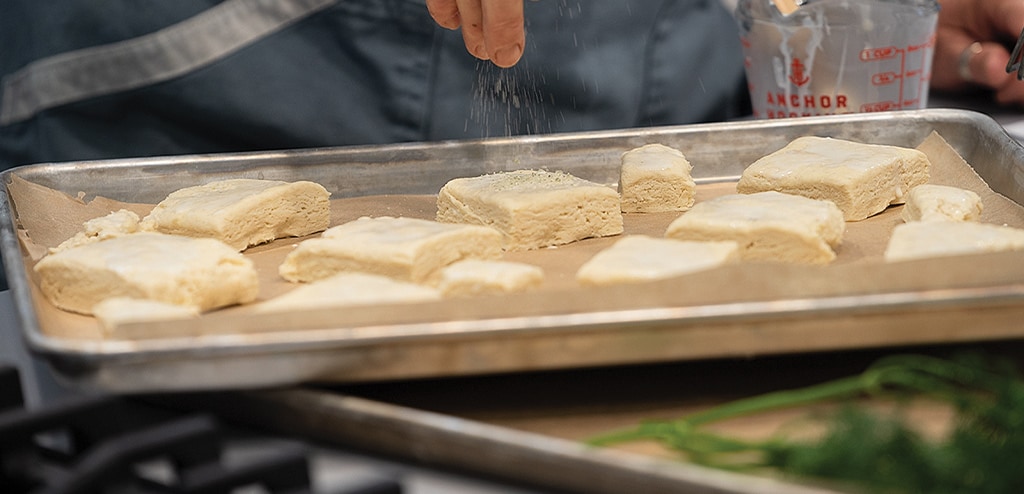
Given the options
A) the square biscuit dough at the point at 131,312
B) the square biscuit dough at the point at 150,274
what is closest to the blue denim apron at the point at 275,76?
the square biscuit dough at the point at 150,274

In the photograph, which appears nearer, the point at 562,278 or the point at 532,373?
the point at 532,373

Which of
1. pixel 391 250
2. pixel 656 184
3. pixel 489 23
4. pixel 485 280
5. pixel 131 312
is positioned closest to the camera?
pixel 131 312

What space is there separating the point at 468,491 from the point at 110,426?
0.42 metres

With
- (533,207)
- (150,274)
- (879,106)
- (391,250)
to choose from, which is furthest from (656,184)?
(150,274)

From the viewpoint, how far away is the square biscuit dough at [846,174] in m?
2.13

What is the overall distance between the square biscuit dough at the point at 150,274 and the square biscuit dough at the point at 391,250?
115 mm

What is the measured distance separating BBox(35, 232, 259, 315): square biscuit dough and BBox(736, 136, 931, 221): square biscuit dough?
1033 mm

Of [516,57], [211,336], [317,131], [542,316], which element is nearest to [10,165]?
[317,131]

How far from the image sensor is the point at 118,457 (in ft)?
3.64

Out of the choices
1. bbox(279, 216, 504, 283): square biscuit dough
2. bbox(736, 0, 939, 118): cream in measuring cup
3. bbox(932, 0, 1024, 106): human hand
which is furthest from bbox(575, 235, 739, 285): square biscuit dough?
bbox(932, 0, 1024, 106): human hand

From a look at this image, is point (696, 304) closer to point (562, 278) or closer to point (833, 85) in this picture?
point (562, 278)

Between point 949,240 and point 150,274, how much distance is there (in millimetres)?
1224

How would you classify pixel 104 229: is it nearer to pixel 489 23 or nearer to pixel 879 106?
pixel 489 23

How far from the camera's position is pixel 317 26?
2.70 meters
